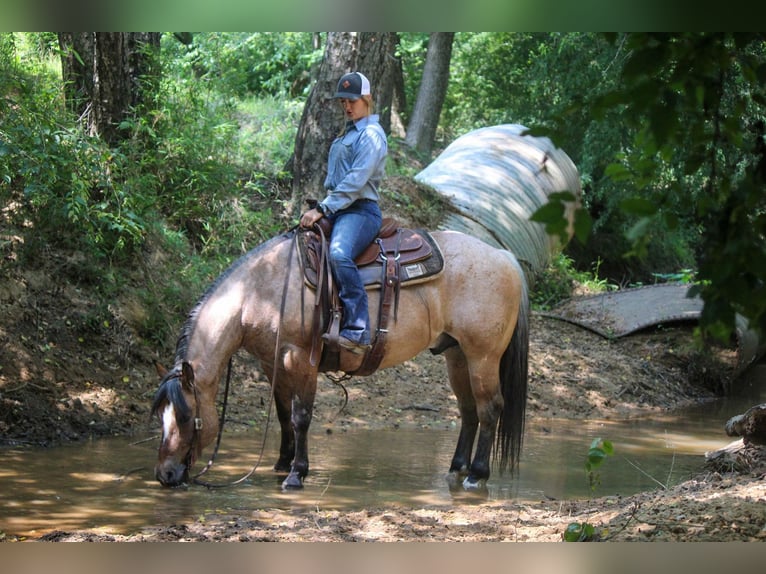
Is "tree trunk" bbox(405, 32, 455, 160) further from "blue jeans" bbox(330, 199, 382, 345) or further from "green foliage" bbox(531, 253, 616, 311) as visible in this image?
"blue jeans" bbox(330, 199, 382, 345)

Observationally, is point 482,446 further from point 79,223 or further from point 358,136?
point 79,223

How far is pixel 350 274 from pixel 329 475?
1338 mm

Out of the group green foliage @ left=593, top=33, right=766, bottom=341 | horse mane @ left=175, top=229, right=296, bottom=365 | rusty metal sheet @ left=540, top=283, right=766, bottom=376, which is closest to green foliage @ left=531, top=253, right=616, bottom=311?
rusty metal sheet @ left=540, top=283, right=766, bottom=376

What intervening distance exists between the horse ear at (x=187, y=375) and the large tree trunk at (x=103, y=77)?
364 centimetres

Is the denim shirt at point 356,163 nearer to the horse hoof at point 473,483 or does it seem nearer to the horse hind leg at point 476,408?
the horse hind leg at point 476,408

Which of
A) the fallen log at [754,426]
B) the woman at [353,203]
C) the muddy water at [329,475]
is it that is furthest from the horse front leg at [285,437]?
the fallen log at [754,426]

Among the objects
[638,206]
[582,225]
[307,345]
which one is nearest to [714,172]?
[638,206]

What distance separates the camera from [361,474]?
6070 millimetres

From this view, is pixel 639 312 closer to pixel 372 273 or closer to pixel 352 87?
pixel 372 273

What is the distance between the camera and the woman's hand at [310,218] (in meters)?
5.83

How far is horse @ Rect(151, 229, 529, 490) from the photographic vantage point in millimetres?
5469

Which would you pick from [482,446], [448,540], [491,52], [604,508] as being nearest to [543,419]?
[482,446]

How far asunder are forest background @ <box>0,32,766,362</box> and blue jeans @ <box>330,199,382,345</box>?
63.0 inches

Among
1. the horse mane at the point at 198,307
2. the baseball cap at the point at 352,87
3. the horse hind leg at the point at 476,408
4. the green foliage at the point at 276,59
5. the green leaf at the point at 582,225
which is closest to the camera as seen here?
the green leaf at the point at 582,225
